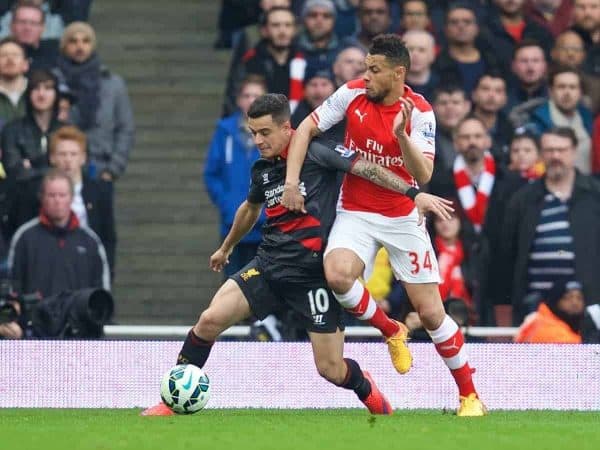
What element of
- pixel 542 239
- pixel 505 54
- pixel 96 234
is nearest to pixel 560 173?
pixel 542 239

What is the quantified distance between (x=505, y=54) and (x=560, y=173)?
8.36ft

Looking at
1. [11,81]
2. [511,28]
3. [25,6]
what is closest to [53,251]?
[11,81]

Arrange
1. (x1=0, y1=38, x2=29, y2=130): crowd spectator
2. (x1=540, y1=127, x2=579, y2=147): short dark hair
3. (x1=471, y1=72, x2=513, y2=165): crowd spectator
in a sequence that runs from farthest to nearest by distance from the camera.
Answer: (x1=471, y1=72, x2=513, y2=165): crowd spectator < (x1=0, y1=38, x2=29, y2=130): crowd spectator < (x1=540, y1=127, x2=579, y2=147): short dark hair

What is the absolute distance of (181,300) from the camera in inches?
668

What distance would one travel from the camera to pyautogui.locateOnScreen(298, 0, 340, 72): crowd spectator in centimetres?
1614

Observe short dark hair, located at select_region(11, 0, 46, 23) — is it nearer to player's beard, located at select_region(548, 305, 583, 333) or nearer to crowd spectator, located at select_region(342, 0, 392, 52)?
crowd spectator, located at select_region(342, 0, 392, 52)

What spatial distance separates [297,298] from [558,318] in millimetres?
3651

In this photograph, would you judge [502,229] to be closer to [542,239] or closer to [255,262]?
[542,239]

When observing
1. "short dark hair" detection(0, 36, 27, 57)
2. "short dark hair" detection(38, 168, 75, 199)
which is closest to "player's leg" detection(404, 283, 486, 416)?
"short dark hair" detection(38, 168, 75, 199)

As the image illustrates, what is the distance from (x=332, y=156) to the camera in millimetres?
10766

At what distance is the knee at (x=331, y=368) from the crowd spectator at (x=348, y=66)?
5.12 metres

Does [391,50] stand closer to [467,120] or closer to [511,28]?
[467,120]

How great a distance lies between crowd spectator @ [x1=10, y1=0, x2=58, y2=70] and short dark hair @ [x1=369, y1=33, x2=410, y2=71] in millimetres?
6162

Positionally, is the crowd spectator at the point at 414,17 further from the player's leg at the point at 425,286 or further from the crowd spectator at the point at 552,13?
the player's leg at the point at 425,286
